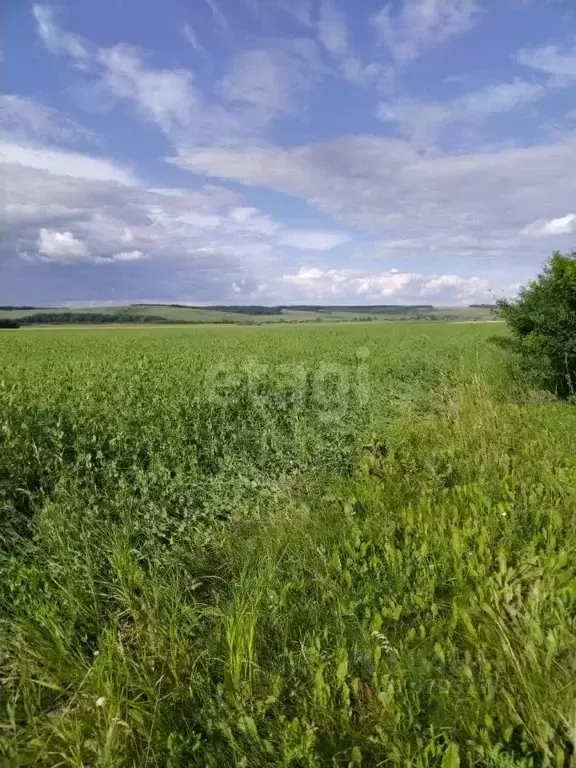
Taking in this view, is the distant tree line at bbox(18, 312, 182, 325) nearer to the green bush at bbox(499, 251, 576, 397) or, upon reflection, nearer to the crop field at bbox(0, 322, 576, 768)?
the green bush at bbox(499, 251, 576, 397)

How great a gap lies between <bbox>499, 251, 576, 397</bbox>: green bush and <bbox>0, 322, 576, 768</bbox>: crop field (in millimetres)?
4417

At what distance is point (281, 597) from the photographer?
303cm

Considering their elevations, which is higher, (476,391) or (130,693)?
(476,391)

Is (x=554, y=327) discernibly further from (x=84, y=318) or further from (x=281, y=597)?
(x=84, y=318)

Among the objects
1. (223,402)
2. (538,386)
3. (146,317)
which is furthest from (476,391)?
(146,317)

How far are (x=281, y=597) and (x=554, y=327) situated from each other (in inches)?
364

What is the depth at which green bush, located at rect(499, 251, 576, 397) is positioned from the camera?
33.1 feet

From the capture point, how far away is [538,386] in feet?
35.8

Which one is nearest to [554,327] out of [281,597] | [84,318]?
[281,597]

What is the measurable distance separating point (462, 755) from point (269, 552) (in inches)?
70.4

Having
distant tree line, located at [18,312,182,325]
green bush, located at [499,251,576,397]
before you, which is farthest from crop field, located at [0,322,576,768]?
distant tree line, located at [18,312,182,325]

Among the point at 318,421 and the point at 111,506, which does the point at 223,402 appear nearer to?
the point at 318,421

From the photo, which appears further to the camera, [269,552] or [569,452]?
[569,452]

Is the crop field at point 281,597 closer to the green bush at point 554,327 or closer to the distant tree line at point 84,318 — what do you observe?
the green bush at point 554,327
